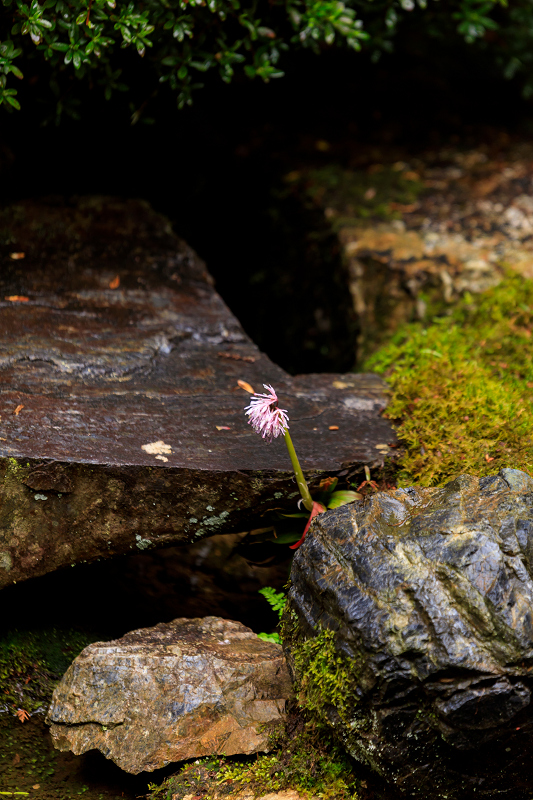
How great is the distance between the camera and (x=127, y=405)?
305 centimetres

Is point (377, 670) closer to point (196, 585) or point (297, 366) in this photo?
point (196, 585)

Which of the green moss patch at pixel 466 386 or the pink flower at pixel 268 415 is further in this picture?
the green moss patch at pixel 466 386

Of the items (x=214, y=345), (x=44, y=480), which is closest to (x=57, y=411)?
(x=44, y=480)

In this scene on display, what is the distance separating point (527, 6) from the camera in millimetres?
4871

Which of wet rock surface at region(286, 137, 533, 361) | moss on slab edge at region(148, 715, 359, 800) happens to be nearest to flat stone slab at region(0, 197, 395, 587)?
moss on slab edge at region(148, 715, 359, 800)

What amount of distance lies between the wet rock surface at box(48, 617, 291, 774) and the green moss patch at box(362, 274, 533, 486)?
1.19 m

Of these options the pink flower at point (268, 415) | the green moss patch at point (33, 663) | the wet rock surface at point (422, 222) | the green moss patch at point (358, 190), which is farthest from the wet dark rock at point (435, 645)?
the green moss patch at point (358, 190)

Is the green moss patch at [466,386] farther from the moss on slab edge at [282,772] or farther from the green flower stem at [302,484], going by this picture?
the moss on slab edge at [282,772]

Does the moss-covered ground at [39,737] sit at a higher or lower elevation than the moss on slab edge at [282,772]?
lower

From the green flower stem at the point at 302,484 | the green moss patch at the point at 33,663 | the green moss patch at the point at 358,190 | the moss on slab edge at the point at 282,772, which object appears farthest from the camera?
the green moss patch at the point at 358,190

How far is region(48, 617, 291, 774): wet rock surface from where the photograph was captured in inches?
94.6

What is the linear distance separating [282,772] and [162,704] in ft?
1.75

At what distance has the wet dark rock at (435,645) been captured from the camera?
203 cm

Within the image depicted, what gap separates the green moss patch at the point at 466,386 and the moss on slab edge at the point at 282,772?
121cm
